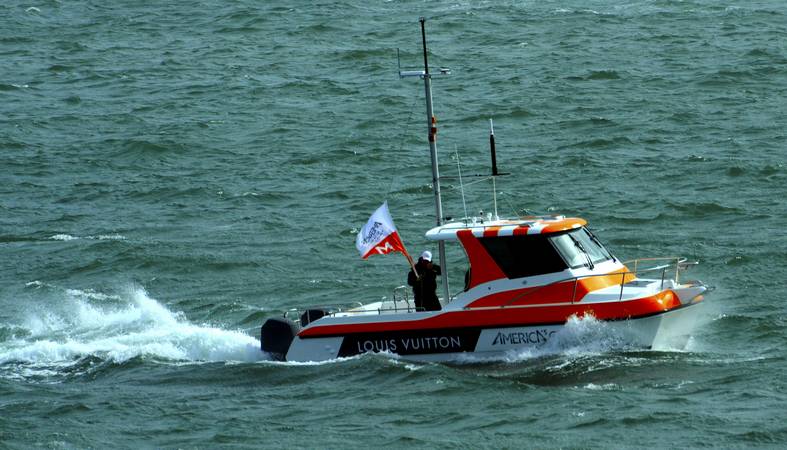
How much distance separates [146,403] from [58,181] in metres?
16.6

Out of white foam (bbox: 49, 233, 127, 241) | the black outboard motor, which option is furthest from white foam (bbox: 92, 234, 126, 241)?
the black outboard motor

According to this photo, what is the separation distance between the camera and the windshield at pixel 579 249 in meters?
20.0

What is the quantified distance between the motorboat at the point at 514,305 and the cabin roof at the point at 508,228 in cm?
2

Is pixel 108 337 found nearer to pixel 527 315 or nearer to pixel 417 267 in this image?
pixel 417 267

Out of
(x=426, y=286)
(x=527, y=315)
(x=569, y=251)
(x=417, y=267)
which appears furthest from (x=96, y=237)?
(x=569, y=251)

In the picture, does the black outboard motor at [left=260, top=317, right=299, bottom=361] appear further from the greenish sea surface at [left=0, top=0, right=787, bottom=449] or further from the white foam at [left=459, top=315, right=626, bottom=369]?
the white foam at [left=459, top=315, right=626, bottom=369]

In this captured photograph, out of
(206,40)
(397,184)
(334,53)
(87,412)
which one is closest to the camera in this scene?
(87,412)

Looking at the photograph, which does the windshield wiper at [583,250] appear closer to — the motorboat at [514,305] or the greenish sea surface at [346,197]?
the motorboat at [514,305]

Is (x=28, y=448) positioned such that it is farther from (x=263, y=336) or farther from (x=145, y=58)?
(x=145, y=58)

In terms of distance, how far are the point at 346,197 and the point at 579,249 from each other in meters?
12.5

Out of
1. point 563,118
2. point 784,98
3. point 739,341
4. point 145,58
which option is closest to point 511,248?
point 739,341

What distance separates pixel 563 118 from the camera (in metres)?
37.4

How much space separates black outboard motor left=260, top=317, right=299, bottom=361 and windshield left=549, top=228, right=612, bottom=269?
4.43 metres

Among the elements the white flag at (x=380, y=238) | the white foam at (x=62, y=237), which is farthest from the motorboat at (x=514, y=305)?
the white foam at (x=62, y=237)
